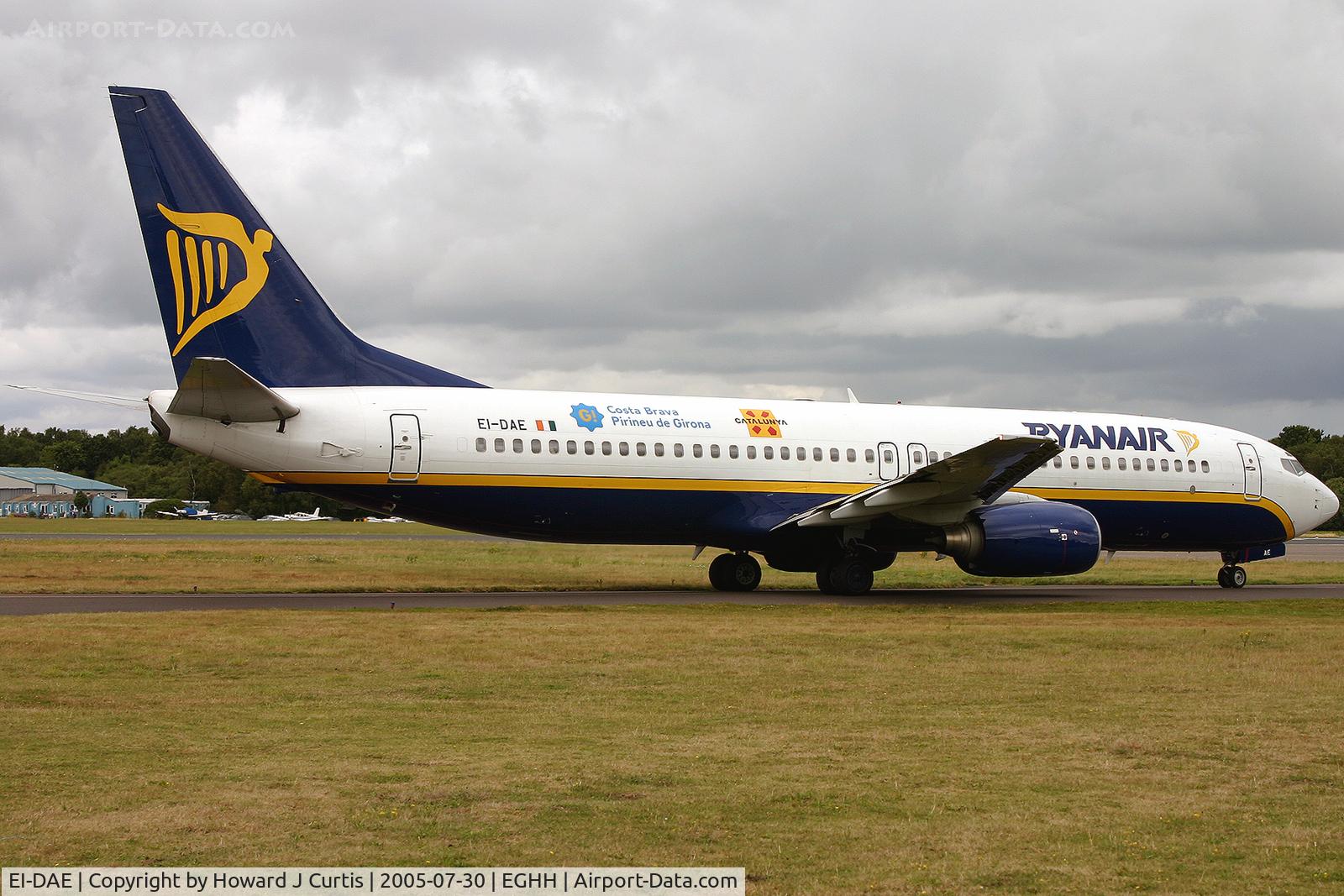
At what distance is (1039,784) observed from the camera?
7.64 meters

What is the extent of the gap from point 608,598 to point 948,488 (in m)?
6.16

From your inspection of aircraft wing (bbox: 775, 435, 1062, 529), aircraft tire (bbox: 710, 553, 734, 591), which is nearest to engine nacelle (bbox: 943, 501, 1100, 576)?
aircraft wing (bbox: 775, 435, 1062, 529)

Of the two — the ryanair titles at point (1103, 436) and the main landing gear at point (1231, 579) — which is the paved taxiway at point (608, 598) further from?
the ryanair titles at point (1103, 436)

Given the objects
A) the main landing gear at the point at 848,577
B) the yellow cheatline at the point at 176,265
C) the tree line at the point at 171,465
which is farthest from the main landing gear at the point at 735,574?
the tree line at the point at 171,465

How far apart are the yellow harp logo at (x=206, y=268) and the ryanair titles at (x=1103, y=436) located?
15.7 m

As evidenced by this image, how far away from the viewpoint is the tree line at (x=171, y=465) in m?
114

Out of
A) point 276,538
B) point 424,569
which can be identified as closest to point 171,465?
point 276,538

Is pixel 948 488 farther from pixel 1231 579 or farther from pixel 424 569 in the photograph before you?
pixel 424 569

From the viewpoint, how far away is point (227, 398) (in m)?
19.9

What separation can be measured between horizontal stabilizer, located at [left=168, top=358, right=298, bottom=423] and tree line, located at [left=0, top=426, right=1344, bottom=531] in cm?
7282

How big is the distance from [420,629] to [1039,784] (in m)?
9.66

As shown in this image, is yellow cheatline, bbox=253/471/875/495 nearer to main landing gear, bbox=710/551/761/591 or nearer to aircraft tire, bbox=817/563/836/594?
aircraft tire, bbox=817/563/836/594

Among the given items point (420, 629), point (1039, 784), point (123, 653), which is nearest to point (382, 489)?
point (420, 629)

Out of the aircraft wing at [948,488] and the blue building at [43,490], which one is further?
the blue building at [43,490]
